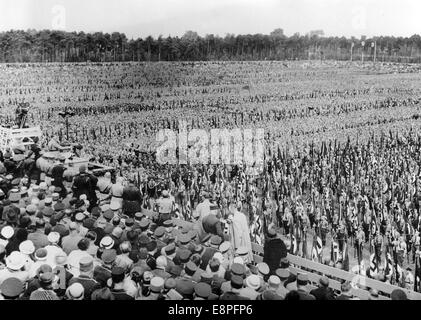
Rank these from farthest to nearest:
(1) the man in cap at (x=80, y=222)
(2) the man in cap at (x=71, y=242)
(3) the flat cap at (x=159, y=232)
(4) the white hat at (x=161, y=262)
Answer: (1) the man in cap at (x=80, y=222) < (3) the flat cap at (x=159, y=232) < (2) the man in cap at (x=71, y=242) < (4) the white hat at (x=161, y=262)

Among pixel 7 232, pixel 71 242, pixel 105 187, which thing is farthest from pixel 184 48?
pixel 71 242

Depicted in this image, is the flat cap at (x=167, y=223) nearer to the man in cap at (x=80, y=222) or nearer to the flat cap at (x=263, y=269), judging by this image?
the man in cap at (x=80, y=222)

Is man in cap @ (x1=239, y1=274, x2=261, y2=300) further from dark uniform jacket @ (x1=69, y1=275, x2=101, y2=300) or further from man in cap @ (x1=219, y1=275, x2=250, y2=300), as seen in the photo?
dark uniform jacket @ (x1=69, y1=275, x2=101, y2=300)

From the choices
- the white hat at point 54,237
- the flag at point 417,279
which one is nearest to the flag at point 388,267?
the flag at point 417,279

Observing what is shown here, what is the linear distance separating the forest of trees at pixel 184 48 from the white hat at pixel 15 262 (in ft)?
97.4

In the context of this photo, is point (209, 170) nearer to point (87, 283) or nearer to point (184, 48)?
point (87, 283)

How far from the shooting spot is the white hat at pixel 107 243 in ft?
19.7

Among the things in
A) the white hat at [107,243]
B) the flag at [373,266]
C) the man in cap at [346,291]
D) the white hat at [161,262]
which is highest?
the white hat at [107,243]

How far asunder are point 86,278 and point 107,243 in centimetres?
79

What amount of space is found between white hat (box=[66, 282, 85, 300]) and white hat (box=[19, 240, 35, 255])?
3.60ft

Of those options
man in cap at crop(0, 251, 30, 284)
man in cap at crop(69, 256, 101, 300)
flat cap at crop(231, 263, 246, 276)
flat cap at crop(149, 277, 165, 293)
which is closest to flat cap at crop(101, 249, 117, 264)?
man in cap at crop(69, 256, 101, 300)

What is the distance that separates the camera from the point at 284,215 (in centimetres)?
1153

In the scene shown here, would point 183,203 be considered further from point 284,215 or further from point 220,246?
point 220,246

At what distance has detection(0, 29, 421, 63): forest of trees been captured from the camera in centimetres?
3572
